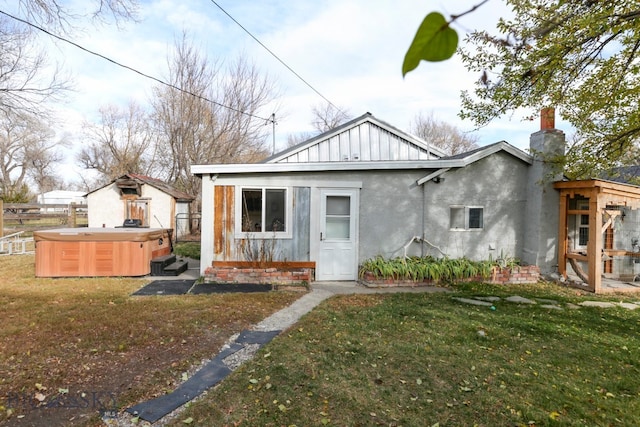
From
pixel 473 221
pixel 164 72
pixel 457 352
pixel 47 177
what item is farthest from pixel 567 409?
pixel 47 177

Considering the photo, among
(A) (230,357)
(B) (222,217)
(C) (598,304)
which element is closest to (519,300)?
(C) (598,304)

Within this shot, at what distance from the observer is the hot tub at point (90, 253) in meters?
7.68

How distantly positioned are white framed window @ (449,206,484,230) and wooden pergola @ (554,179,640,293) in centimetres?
180

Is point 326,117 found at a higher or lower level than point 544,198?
higher

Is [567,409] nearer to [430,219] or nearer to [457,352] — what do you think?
[457,352]

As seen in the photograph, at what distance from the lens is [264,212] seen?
7883 millimetres

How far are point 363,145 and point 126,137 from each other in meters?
20.4

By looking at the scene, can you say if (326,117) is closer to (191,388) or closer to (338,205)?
(338,205)

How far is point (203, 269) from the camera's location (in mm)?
7777

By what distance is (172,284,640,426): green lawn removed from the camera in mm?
Answer: 2773

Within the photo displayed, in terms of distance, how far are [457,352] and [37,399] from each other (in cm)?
412

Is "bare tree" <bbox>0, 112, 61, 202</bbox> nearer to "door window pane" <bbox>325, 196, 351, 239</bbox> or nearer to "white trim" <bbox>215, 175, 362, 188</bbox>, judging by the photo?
"white trim" <bbox>215, 175, 362, 188</bbox>

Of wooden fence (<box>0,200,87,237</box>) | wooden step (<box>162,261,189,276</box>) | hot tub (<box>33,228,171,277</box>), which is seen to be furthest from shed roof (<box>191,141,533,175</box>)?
wooden fence (<box>0,200,87,237</box>)

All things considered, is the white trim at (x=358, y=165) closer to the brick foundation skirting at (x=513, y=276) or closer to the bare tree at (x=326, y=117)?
the brick foundation skirting at (x=513, y=276)
